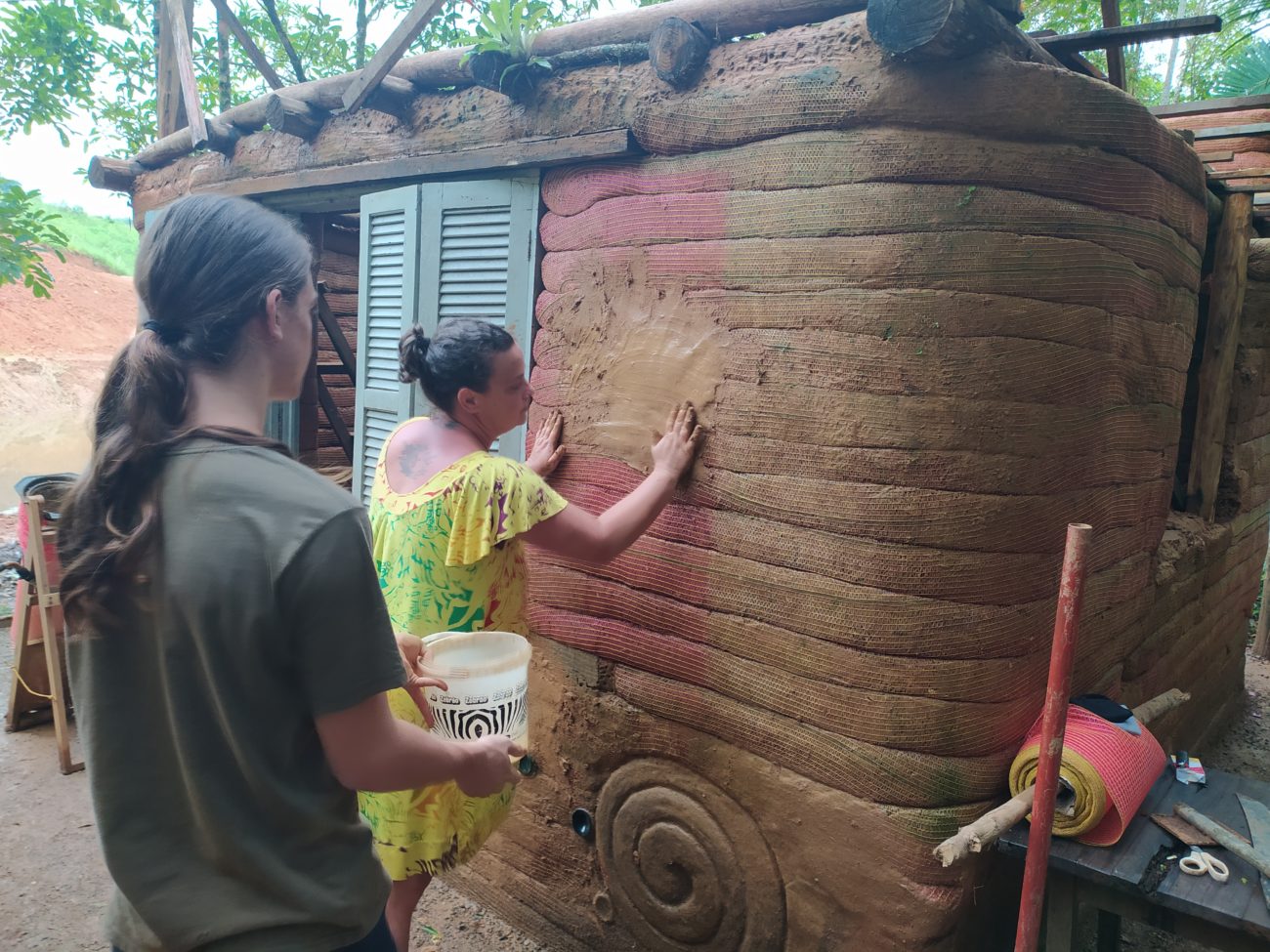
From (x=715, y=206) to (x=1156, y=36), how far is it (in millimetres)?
1555

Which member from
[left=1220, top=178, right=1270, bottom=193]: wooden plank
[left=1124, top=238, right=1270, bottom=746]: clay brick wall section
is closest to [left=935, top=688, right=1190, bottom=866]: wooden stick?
[left=1124, top=238, right=1270, bottom=746]: clay brick wall section

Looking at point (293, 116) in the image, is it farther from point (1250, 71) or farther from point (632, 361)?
point (1250, 71)

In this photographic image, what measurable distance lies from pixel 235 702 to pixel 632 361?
1745 mm

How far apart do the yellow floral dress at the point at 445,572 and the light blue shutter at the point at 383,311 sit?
1509mm

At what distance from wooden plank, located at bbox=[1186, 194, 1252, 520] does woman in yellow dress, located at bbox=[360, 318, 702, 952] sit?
2788 mm

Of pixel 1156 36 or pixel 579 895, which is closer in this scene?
pixel 1156 36

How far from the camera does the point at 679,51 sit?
2516mm

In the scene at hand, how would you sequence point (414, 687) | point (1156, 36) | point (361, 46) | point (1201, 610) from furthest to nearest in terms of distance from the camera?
point (361, 46)
point (1201, 610)
point (1156, 36)
point (414, 687)

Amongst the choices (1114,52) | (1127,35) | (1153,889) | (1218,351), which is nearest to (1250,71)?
(1114,52)

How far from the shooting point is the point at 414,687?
6.03 ft

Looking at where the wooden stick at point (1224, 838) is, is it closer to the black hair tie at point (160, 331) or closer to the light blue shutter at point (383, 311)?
the black hair tie at point (160, 331)

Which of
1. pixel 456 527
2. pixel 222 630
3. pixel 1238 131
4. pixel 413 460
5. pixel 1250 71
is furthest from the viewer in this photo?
pixel 1250 71

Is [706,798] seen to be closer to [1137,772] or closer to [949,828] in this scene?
[949,828]

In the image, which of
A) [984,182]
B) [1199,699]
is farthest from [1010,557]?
[1199,699]
